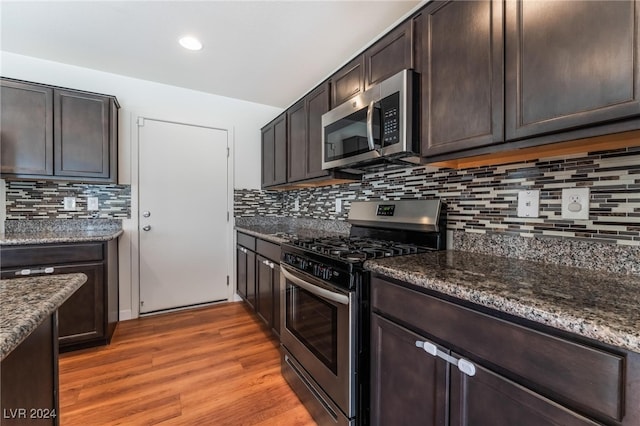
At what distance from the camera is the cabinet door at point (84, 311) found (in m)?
2.08

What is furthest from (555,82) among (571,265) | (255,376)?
(255,376)

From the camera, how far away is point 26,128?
214 centimetres

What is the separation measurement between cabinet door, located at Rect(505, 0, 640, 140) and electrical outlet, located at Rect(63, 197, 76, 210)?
330 cm

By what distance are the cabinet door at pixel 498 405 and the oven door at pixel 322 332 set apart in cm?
47

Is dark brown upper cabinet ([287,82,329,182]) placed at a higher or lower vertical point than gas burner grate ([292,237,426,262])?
higher

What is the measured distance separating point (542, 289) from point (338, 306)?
77 cm

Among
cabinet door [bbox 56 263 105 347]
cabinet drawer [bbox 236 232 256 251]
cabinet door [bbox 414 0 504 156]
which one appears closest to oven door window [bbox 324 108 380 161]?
cabinet door [bbox 414 0 504 156]

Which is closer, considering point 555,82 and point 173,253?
point 555,82

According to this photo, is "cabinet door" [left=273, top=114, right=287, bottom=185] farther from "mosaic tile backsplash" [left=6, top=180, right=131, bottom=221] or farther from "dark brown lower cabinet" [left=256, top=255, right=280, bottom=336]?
"mosaic tile backsplash" [left=6, top=180, right=131, bottom=221]

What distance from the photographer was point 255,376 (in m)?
1.85

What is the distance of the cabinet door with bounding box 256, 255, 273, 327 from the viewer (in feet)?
7.33

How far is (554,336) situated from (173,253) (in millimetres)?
3110

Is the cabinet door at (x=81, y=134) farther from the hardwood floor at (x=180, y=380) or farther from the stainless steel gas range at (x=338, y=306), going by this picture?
the stainless steel gas range at (x=338, y=306)

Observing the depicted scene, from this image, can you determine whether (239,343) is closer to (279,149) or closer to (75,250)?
(75,250)
